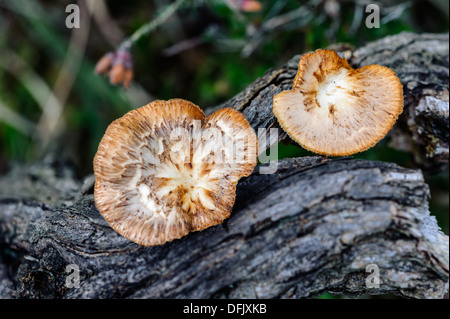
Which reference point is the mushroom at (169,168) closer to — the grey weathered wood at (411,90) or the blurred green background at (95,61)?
the grey weathered wood at (411,90)

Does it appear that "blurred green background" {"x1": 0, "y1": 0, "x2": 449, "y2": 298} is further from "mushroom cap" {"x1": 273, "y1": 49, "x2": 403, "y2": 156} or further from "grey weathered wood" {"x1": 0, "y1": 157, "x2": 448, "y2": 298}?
"grey weathered wood" {"x1": 0, "y1": 157, "x2": 448, "y2": 298}

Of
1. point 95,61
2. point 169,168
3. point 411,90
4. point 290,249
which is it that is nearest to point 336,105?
point 411,90

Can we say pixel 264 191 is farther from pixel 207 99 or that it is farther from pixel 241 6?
pixel 207 99

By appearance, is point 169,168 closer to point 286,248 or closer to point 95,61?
point 286,248

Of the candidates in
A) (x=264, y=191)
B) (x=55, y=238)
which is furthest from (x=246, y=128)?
(x=55, y=238)

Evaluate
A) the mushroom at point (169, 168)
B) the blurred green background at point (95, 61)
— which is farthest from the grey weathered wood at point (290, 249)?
the blurred green background at point (95, 61)
